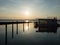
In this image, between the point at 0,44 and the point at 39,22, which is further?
the point at 39,22

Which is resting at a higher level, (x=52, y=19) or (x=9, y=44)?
(x=52, y=19)

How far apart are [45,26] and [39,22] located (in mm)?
2850

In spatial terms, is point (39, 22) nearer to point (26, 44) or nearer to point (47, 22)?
point (47, 22)

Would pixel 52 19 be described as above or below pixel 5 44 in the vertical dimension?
above

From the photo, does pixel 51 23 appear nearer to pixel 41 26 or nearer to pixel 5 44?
pixel 41 26

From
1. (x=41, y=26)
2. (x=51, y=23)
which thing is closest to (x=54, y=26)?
(x=51, y=23)

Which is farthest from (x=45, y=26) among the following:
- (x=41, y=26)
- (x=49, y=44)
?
(x=49, y=44)

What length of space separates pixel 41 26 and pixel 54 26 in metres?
4.52

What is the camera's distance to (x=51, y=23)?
136 ft

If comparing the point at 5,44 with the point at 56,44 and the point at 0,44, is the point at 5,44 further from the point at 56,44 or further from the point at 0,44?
the point at 56,44

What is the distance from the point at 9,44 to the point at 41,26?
26.7 m

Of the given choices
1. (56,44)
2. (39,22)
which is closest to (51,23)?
(39,22)

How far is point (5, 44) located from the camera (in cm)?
1648

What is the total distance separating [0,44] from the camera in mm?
16031
